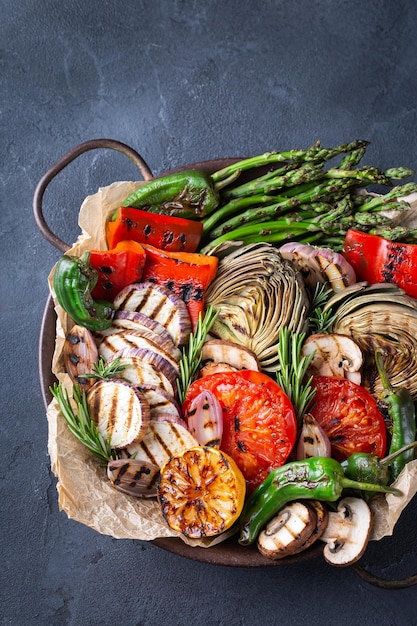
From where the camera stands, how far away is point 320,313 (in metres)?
3.95

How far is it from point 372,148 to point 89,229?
1.97 m

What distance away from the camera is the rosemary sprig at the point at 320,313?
3.94 metres

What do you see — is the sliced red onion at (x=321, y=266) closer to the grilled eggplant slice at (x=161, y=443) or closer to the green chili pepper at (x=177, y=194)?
the green chili pepper at (x=177, y=194)

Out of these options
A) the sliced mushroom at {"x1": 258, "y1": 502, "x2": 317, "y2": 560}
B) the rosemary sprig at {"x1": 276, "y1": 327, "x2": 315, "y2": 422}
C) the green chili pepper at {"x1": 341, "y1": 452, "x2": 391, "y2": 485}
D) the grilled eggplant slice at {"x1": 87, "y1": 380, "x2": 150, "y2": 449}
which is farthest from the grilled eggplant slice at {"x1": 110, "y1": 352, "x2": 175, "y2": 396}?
the green chili pepper at {"x1": 341, "y1": 452, "x2": 391, "y2": 485}

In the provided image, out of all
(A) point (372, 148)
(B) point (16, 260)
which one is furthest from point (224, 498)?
(A) point (372, 148)

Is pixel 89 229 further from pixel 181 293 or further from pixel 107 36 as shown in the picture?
pixel 107 36

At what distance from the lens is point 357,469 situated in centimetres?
343

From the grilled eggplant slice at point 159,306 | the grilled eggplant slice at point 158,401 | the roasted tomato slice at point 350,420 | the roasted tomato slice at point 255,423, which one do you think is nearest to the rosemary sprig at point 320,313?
the roasted tomato slice at point 350,420

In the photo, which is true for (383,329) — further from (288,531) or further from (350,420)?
(288,531)

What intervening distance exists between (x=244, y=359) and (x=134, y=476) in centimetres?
79

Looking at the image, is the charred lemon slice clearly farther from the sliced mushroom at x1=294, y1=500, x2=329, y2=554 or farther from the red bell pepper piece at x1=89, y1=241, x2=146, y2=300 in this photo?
the red bell pepper piece at x1=89, y1=241, x2=146, y2=300

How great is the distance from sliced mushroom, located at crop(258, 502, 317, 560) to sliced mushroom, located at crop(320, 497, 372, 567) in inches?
4.6

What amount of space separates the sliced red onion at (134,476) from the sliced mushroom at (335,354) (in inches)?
38.0

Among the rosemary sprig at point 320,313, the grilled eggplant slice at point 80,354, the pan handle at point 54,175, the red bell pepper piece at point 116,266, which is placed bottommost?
the rosemary sprig at point 320,313
